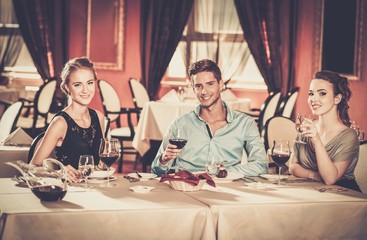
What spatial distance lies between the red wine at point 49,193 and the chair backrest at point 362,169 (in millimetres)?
1823

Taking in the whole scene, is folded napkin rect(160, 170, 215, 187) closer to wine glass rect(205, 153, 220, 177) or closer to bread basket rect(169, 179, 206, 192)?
bread basket rect(169, 179, 206, 192)

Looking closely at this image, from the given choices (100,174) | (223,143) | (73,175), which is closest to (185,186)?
(100,174)

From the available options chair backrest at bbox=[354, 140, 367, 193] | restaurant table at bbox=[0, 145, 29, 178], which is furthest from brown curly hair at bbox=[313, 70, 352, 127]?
restaurant table at bbox=[0, 145, 29, 178]

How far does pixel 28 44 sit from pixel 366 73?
4602 mm

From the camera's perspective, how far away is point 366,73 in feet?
24.9

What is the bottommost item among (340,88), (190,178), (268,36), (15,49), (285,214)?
(285,214)

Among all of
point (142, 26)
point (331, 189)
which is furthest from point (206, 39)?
→ point (331, 189)

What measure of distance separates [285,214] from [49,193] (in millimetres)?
923

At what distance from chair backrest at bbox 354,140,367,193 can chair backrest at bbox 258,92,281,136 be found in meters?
3.31

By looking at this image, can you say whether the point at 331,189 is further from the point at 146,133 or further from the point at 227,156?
the point at 146,133

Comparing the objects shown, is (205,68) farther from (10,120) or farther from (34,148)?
(10,120)

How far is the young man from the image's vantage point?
11.1ft

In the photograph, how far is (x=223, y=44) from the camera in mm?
8719

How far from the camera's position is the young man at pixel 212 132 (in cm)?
340
